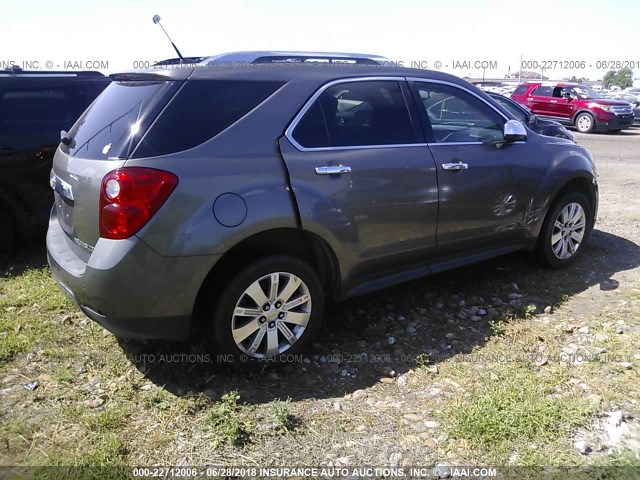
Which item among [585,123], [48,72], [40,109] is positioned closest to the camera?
[40,109]

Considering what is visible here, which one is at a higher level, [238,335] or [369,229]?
[369,229]

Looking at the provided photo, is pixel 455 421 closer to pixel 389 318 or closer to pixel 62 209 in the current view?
pixel 389 318

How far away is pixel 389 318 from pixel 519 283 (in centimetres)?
137

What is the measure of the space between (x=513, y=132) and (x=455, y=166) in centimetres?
64

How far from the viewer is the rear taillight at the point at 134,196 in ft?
9.11

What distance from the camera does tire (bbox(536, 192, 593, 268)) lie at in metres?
4.75

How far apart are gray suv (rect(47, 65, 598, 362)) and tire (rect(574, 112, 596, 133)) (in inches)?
650

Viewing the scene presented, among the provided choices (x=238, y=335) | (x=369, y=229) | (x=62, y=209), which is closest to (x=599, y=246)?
(x=369, y=229)

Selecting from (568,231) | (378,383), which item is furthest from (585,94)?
(378,383)

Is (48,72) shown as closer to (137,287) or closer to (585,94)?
(137,287)

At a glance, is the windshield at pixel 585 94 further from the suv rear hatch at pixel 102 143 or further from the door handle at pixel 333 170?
the suv rear hatch at pixel 102 143

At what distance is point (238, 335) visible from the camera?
10.4 feet

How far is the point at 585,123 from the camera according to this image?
61.9 ft

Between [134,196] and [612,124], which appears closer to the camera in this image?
[134,196]
